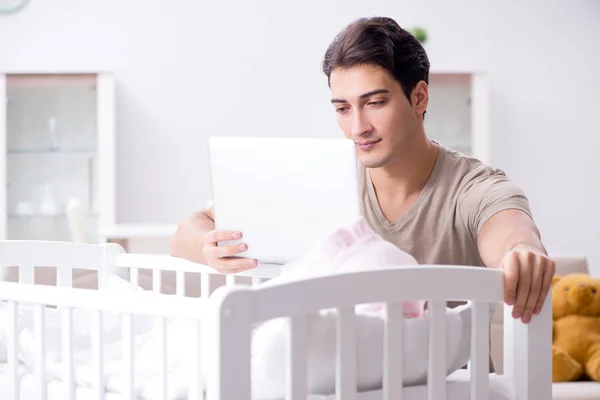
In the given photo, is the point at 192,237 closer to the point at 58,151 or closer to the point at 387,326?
the point at 387,326

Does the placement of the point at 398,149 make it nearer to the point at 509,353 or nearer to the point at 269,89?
the point at 509,353

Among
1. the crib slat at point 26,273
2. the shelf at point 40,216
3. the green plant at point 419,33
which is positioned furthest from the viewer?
the green plant at point 419,33

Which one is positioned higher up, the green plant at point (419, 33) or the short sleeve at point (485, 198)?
the green plant at point (419, 33)

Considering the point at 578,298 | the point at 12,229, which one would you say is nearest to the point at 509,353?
the point at 578,298

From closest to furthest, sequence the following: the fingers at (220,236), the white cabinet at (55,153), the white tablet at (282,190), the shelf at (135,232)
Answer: the white tablet at (282,190)
the fingers at (220,236)
the shelf at (135,232)
the white cabinet at (55,153)

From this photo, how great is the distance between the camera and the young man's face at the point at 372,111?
1489 mm

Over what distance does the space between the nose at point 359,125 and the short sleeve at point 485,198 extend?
0.20 m

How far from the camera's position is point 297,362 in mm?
1016

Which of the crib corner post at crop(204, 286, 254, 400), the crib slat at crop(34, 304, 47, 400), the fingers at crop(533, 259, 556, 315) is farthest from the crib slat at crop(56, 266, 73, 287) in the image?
the fingers at crop(533, 259, 556, 315)

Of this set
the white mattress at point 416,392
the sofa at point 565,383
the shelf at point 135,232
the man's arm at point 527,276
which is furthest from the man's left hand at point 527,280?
the shelf at point 135,232

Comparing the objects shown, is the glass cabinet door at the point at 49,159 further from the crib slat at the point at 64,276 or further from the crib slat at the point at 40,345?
the crib slat at the point at 40,345

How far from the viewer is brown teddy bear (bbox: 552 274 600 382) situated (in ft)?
8.41

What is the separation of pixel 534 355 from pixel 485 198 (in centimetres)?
33

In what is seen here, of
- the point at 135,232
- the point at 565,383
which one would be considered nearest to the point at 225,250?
the point at 565,383
